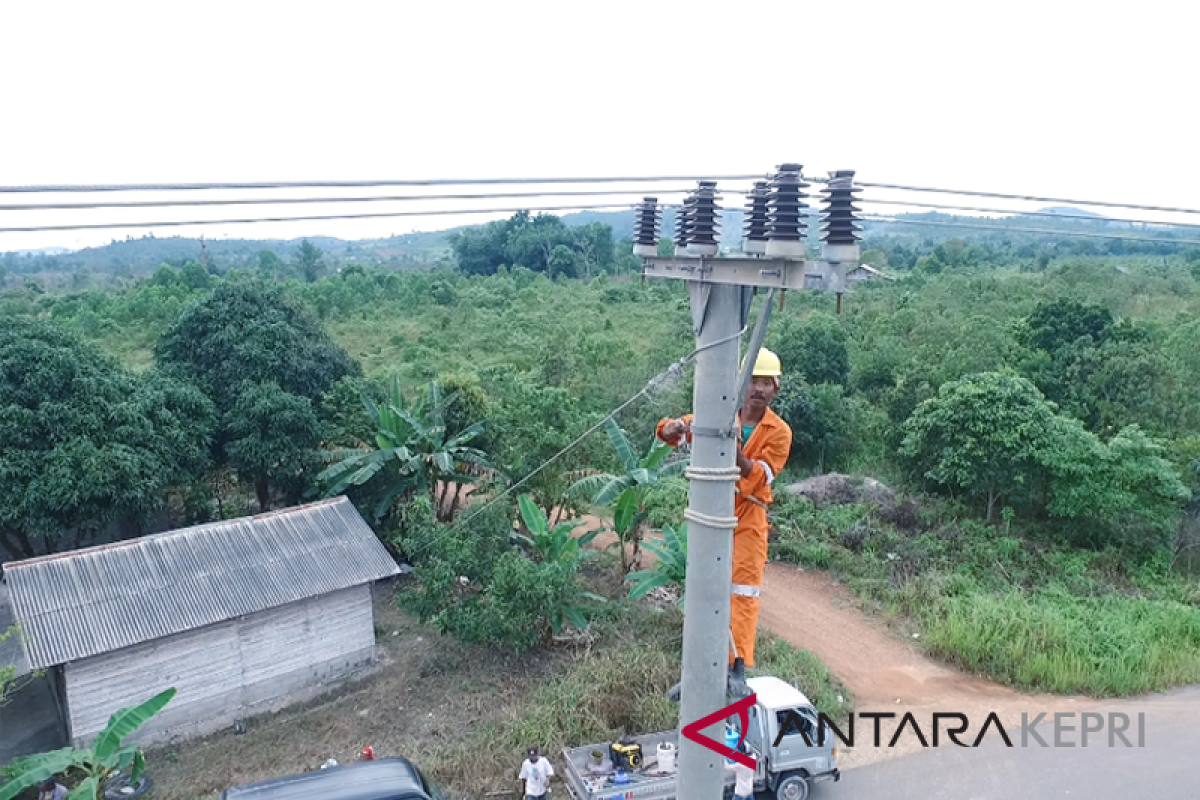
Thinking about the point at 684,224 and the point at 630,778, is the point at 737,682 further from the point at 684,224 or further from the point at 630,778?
the point at 630,778

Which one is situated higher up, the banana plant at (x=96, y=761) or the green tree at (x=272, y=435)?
the green tree at (x=272, y=435)

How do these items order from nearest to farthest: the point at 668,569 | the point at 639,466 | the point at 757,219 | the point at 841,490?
the point at 757,219
the point at 668,569
the point at 639,466
the point at 841,490

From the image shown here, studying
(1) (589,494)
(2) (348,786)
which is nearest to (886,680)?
(1) (589,494)

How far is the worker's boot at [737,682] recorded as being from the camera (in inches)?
171

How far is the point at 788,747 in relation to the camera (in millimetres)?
8664

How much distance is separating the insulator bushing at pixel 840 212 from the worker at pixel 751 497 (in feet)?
3.10

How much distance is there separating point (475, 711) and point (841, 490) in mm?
9923

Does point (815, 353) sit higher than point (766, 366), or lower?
lower

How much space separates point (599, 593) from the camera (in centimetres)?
1394

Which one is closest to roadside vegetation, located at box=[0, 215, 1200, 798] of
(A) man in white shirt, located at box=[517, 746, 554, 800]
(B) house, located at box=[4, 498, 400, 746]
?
(B) house, located at box=[4, 498, 400, 746]

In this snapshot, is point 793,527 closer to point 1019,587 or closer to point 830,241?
point 1019,587

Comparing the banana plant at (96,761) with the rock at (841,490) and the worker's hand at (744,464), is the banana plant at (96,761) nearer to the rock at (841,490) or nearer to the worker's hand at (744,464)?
the worker's hand at (744,464)

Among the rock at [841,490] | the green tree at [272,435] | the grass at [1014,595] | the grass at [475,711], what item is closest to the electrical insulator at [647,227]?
the grass at [475,711]

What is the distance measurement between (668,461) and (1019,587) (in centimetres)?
645
